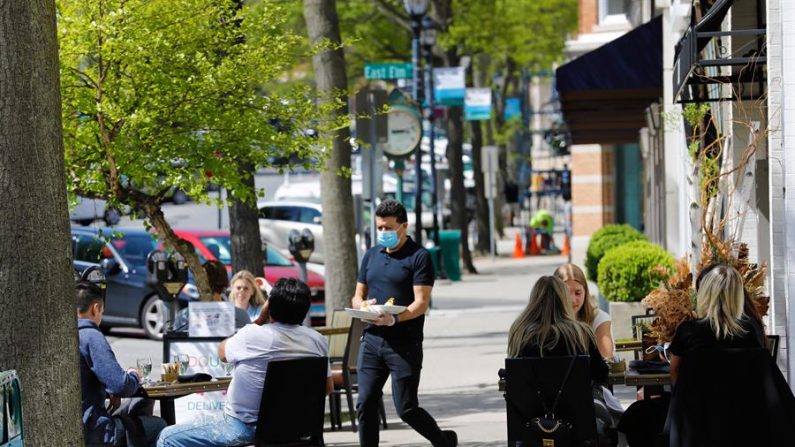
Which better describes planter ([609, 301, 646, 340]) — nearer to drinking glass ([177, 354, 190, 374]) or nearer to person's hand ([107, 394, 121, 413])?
drinking glass ([177, 354, 190, 374])

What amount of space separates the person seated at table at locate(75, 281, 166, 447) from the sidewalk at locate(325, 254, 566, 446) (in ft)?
10.7

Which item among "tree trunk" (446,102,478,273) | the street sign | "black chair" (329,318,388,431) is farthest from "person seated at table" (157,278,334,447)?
"tree trunk" (446,102,478,273)

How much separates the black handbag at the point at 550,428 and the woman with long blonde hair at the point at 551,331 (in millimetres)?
147

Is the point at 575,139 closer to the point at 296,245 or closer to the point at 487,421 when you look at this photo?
the point at 296,245

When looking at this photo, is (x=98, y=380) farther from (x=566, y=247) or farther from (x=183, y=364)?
(x=566, y=247)

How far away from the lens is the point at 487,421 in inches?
503

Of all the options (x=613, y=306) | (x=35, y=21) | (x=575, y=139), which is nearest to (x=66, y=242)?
(x=35, y=21)

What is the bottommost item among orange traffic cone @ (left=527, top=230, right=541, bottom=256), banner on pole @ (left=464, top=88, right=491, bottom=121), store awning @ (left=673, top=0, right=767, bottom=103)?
orange traffic cone @ (left=527, top=230, right=541, bottom=256)

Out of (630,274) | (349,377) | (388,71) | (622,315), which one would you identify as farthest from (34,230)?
(388,71)

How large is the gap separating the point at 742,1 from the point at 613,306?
13.5ft

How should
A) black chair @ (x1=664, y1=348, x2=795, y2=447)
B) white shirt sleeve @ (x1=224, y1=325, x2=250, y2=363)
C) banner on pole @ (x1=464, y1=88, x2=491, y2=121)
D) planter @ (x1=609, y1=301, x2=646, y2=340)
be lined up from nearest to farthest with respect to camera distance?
1. black chair @ (x1=664, y1=348, x2=795, y2=447)
2. white shirt sleeve @ (x1=224, y1=325, x2=250, y2=363)
3. planter @ (x1=609, y1=301, x2=646, y2=340)
4. banner on pole @ (x1=464, y1=88, x2=491, y2=121)

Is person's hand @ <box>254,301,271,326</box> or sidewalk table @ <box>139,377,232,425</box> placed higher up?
person's hand @ <box>254,301,271,326</box>

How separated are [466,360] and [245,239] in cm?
435

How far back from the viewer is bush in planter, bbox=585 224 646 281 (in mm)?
20109
